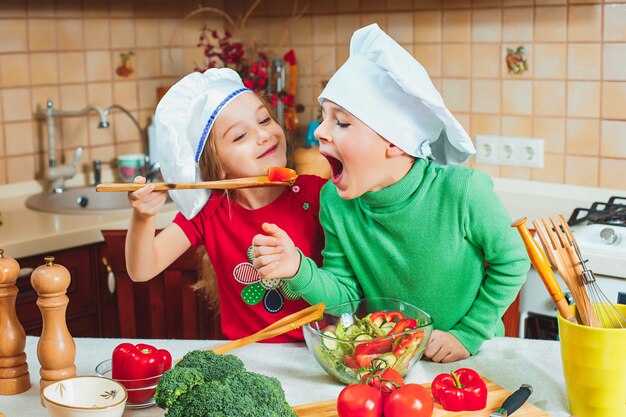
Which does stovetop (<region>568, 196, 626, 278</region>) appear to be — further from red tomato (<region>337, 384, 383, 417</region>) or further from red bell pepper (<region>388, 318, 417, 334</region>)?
red tomato (<region>337, 384, 383, 417</region>)

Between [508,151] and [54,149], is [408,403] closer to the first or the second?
[508,151]

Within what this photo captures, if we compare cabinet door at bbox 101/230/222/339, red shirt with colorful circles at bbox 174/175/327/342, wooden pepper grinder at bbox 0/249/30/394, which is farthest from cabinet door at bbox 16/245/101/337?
wooden pepper grinder at bbox 0/249/30/394

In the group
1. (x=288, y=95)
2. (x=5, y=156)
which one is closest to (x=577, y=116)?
(x=288, y=95)

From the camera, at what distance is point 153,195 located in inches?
57.2

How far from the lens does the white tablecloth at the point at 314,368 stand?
1.25 metres

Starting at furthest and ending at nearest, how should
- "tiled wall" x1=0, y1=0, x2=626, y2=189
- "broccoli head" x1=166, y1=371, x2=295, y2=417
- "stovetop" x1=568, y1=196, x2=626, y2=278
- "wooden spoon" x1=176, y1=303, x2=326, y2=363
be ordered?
"tiled wall" x1=0, y1=0, x2=626, y2=189
"stovetop" x1=568, y1=196, x2=626, y2=278
"wooden spoon" x1=176, y1=303, x2=326, y2=363
"broccoli head" x1=166, y1=371, x2=295, y2=417

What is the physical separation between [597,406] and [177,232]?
877 millimetres

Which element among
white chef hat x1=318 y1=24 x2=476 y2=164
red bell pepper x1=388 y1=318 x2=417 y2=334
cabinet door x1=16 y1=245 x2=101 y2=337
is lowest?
cabinet door x1=16 y1=245 x2=101 y2=337

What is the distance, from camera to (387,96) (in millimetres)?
1381

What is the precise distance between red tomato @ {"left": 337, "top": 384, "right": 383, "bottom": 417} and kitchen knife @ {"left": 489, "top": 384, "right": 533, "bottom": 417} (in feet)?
0.49

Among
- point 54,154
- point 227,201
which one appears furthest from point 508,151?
point 54,154

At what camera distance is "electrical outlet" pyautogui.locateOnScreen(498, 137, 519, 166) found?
8.85 feet

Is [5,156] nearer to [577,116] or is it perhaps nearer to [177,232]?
[177,232]

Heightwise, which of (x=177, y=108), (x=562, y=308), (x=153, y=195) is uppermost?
(x=177, y=108)
